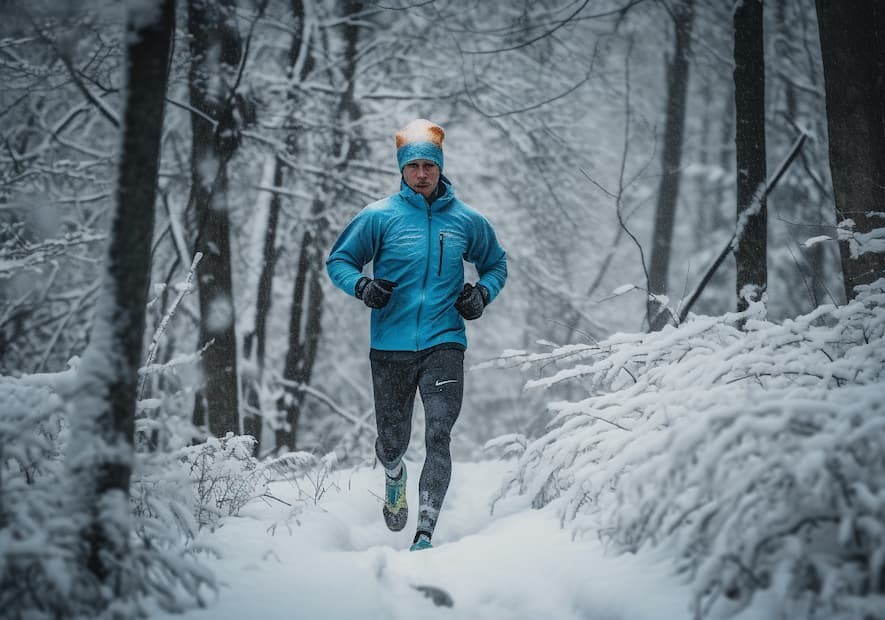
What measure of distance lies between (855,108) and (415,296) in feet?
10.2

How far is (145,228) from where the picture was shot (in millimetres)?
1886

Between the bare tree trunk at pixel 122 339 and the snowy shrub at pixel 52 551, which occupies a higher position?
the bare tree trunk at pixel 122 339

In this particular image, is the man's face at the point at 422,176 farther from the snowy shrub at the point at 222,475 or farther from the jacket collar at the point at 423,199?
the snowy shrub at the point at 222,475

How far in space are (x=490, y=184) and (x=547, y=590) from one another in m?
6.55

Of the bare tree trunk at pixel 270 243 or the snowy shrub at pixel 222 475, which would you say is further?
the bare tree trunk at pixel 270 243

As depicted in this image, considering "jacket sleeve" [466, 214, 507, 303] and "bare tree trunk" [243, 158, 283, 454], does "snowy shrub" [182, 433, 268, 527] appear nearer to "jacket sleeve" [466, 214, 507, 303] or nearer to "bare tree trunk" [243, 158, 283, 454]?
"jacket sleeve" [466, 214, 507, 303]

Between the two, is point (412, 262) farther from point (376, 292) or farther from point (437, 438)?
point (437, 438)

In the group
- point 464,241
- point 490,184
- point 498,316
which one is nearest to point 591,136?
point 490,184

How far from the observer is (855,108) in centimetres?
416

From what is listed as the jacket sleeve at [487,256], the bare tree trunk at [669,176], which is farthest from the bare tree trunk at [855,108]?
the bare tree trunk at [669,176]

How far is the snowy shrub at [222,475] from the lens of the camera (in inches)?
123

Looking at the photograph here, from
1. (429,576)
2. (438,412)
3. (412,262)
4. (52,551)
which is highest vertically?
(412,262)

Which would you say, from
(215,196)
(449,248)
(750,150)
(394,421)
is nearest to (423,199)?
(449,248)

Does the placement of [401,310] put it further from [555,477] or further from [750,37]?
[750,37]
